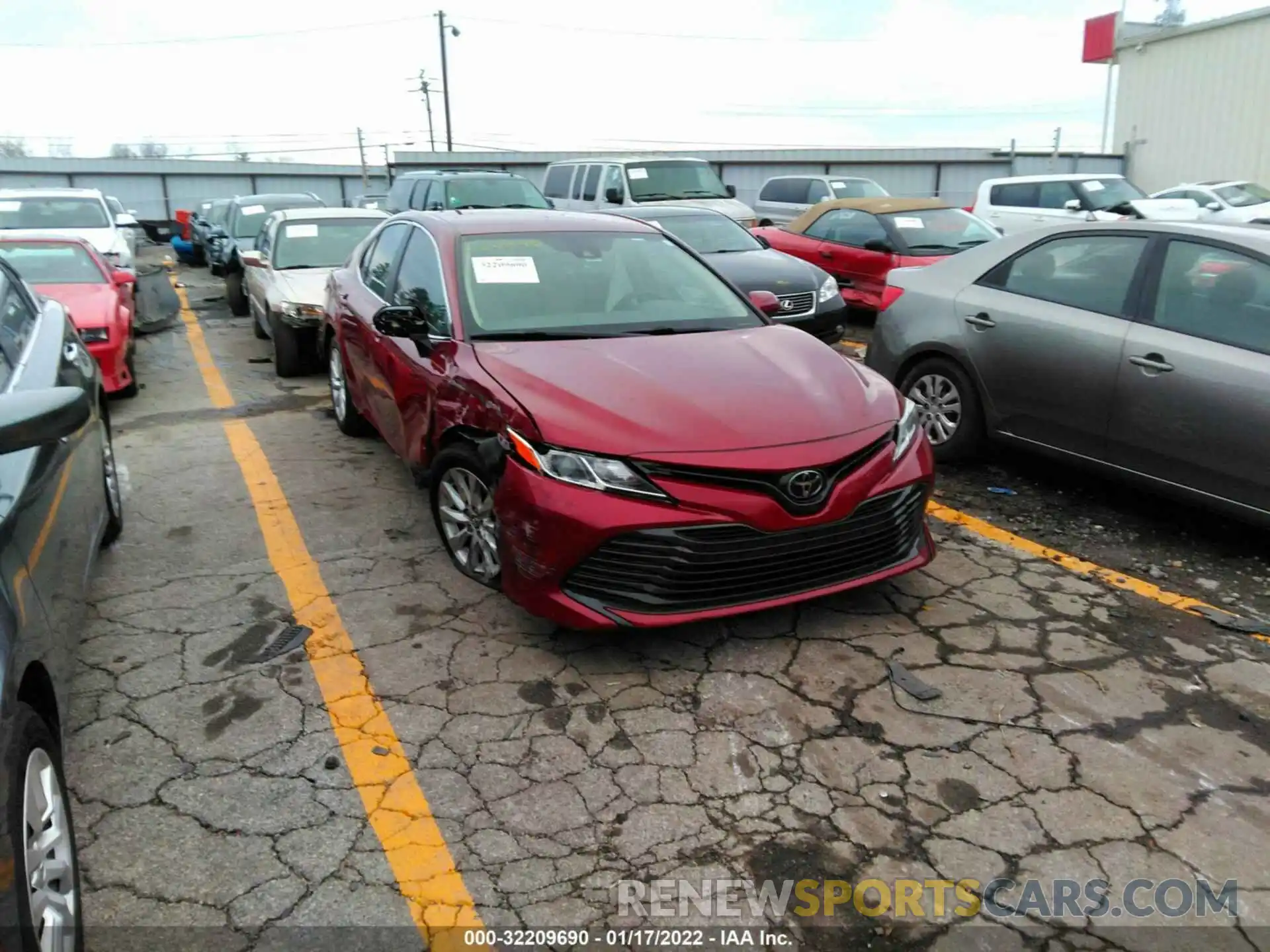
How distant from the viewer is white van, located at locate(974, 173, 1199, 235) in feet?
46.9

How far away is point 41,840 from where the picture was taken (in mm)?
2057

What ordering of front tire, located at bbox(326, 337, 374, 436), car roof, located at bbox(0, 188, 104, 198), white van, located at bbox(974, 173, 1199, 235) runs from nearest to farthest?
1. front tire, located at bbox(326, 337, 374, 436)
2. car roof, located at bbox(0, 188, 104, 198)
3. white van, located at bbox(974, 173, 1199, 235)

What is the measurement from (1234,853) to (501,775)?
217 centimetres

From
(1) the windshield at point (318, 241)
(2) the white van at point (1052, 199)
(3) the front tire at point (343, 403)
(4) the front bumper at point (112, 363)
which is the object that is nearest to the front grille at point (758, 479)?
(3) the front tire at point (343, 403)

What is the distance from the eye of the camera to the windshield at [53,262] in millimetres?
8203

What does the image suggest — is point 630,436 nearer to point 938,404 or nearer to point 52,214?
point 938,404

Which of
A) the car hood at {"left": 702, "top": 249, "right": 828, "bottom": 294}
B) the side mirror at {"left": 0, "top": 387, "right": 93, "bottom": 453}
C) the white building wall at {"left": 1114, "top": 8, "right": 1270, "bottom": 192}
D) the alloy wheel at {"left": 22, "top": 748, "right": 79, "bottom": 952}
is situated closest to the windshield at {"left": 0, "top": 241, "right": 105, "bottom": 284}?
the car hood at {"left": 702, "top": 249, "right": 828, "bottom": 294}

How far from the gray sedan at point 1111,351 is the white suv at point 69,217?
393 inches

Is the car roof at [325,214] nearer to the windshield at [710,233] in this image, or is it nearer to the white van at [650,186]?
the windshield at [710,233]

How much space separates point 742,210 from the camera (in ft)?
44.8

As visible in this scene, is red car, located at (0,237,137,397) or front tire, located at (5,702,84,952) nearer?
front tire, located at (5,702,84,952)

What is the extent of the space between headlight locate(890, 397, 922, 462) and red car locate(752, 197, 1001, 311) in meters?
6.22

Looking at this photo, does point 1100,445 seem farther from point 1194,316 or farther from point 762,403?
point 762,403

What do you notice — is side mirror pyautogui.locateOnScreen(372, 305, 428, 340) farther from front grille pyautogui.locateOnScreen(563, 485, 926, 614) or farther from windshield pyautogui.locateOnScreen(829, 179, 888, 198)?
windshield pyautogui.locateOnScreen(829, 179, 888, 198)
